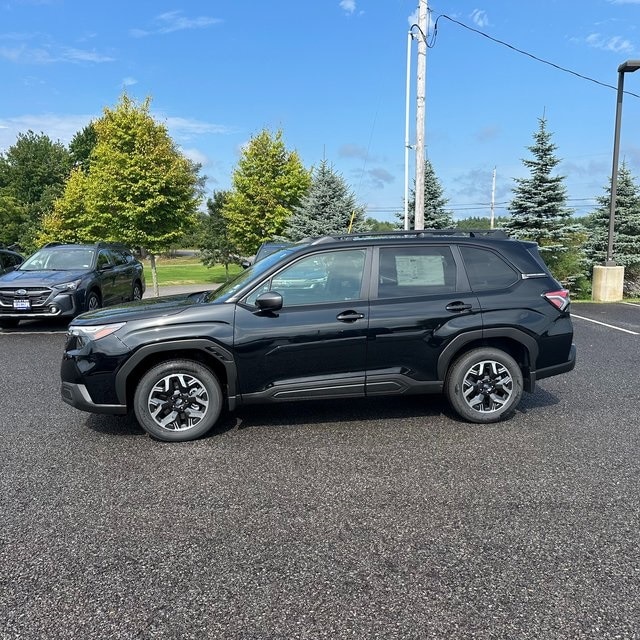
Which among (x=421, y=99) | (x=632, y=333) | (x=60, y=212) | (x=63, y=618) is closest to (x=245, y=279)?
(x=63, y=618)

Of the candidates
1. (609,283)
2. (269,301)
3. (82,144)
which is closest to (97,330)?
(269,301)

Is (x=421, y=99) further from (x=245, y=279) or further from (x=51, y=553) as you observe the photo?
(x=51, y=553)

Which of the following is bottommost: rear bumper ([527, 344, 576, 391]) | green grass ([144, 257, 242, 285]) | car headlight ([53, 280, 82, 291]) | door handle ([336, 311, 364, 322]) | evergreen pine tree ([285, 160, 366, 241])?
green grass ([144, 257, 242, 285])

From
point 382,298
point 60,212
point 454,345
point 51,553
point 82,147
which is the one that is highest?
point 82,147

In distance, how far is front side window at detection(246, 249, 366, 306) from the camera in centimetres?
471

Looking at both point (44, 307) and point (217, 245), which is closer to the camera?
point (44, 307)

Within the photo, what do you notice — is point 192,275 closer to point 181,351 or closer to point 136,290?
point 136,290

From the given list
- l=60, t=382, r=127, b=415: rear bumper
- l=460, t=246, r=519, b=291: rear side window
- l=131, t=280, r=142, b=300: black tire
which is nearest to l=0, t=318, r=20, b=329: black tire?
l=131, t=280, r=142, b=300: black tire

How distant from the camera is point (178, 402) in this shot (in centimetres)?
453

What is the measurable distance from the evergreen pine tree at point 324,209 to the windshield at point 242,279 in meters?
16.6

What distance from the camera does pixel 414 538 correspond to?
303 centimetres

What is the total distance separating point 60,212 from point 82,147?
1031 inches

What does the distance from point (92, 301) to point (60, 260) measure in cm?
143

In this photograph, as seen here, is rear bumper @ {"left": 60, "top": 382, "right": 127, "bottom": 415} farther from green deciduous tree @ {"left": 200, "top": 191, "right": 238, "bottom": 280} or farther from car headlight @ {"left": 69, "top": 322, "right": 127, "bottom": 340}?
green deciduous tree @ {"left": 200, "top": 191, "right": 238, "bottom": 280}
